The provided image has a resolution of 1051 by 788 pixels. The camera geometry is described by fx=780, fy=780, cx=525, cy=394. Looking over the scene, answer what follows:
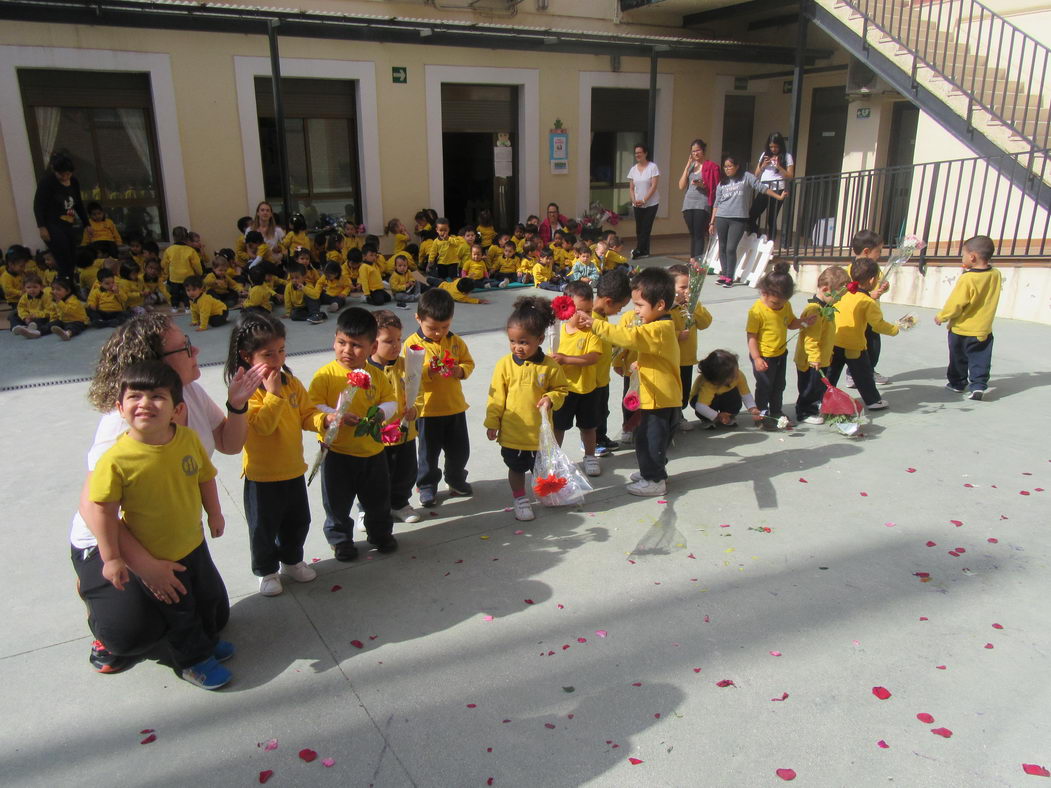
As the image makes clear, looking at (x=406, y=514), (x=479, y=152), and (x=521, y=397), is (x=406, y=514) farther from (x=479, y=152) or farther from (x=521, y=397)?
(x=479, y=152)

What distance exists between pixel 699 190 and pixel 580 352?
25.5 feet

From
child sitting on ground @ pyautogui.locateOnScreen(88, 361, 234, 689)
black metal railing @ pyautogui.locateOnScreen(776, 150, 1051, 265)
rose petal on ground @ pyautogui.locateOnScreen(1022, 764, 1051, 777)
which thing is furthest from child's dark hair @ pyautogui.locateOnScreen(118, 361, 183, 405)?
black metal railing @ pyautogui.locateOnScreen(776, 150, 1051, 265)

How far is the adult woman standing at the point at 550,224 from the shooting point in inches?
492

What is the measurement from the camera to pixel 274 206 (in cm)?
1176

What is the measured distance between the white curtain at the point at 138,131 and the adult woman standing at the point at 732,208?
7792 mm

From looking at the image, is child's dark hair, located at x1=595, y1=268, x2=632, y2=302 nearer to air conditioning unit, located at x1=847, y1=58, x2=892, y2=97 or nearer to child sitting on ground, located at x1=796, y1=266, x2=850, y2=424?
child sitting on ground, located at x1=796, y1=266, x2=850, y2=424

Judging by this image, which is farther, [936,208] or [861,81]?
[861,81]

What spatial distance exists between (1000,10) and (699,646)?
12083 mm

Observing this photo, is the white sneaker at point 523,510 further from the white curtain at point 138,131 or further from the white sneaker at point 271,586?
the white curtain at point 138,131

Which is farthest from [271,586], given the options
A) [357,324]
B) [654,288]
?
Answer: [654,288]

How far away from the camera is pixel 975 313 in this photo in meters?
5.96

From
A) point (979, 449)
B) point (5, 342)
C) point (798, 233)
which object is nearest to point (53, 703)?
point (979, 449)

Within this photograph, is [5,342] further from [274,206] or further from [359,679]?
[359,679]

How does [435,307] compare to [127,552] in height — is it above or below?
above
